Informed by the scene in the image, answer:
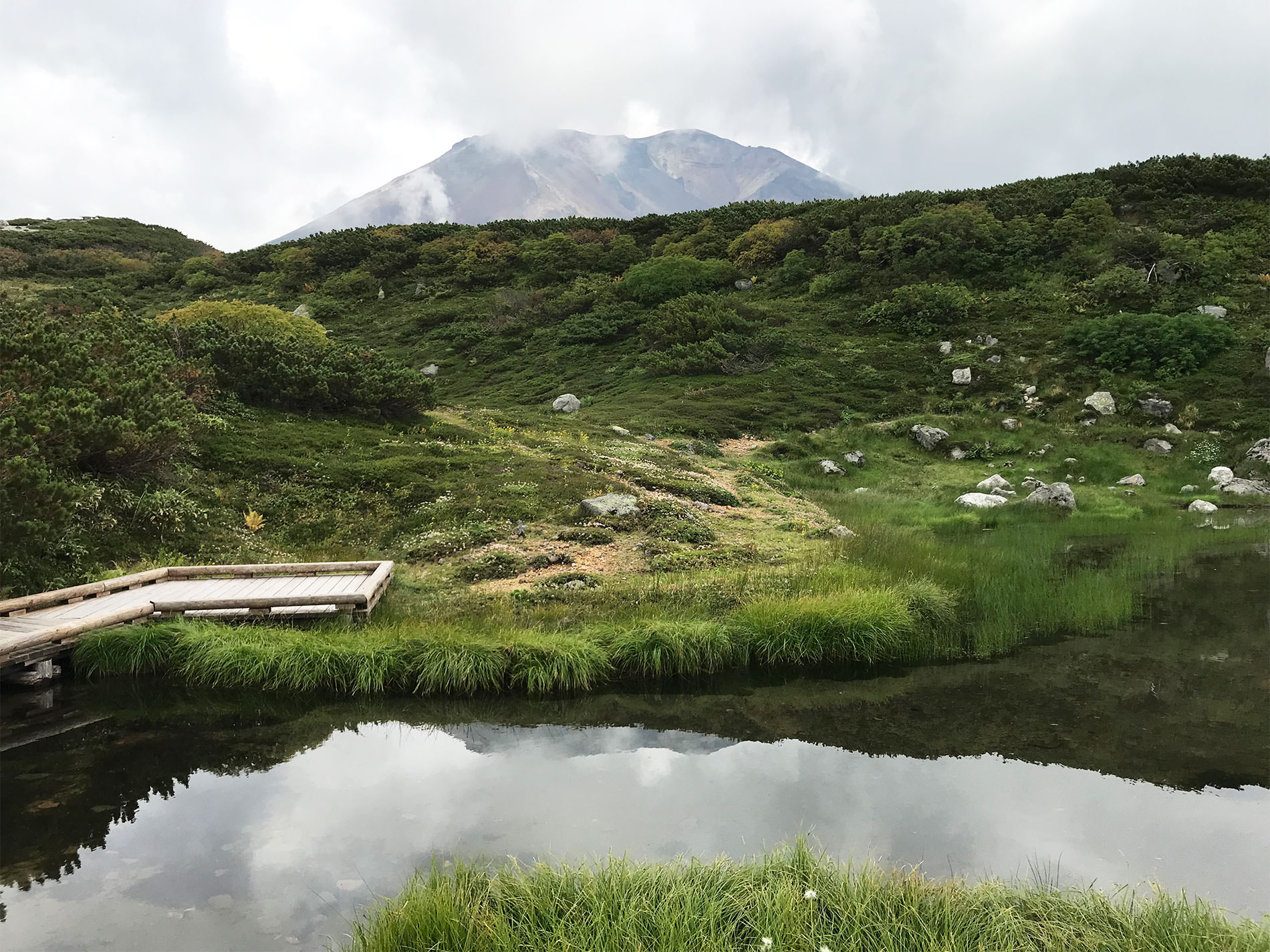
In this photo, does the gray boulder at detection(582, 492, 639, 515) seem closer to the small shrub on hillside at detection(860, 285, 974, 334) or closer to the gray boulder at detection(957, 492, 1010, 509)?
the gray boulder at detection(957, 492, 1010, 509)

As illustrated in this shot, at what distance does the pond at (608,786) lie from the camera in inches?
229

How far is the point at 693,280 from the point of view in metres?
46.2

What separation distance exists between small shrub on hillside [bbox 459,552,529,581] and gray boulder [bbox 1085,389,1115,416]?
81.8ft

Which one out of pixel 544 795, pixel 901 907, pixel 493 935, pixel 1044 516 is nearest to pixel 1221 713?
pixel 901 907

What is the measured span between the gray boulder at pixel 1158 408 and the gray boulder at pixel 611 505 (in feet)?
72.4

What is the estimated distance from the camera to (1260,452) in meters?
23.6

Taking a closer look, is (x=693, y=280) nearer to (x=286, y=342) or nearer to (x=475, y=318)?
(x=475, y=318)

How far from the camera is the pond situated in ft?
19.0

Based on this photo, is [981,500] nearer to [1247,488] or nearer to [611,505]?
[1247,488]

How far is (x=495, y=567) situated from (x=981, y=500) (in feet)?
49.0

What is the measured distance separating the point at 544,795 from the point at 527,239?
56929mm

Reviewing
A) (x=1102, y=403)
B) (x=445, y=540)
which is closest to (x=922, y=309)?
(x=1102, y=403)

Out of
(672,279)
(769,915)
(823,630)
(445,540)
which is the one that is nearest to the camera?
(769,915)

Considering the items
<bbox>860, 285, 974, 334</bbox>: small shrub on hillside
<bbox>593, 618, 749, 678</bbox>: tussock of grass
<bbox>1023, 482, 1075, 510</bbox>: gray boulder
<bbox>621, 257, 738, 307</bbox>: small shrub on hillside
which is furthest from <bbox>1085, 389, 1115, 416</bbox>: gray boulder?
<bbox>593, 618, 749, 678</bbox>: tussock of grass
